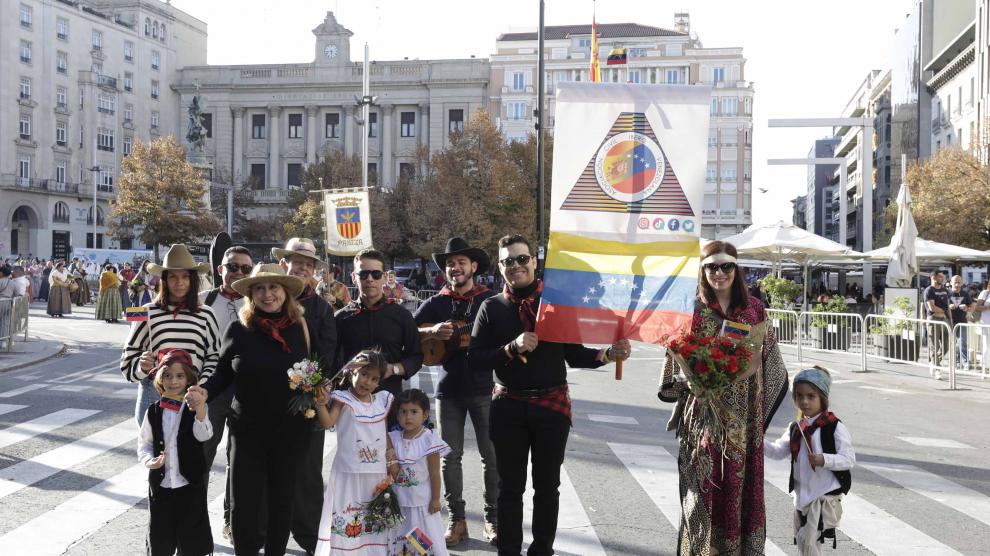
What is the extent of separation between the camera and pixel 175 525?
15.6 feet

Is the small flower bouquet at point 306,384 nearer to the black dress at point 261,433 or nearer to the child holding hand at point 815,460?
the black dress at point 261,433

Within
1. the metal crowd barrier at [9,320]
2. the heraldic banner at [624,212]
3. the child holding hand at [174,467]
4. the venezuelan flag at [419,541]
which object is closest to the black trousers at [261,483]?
the child holding hand at [174,467]

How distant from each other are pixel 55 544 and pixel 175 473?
1.56 meters

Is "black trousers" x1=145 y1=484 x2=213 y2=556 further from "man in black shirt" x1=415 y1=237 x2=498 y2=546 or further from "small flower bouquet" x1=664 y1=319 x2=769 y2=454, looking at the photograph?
"small flower bouquet" x1=664 y1=319 x2=769 y2=454

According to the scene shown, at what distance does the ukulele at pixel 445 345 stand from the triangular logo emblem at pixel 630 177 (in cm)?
140

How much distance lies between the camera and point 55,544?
5.65 metres

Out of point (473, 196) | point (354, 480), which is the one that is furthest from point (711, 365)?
point (473, 196)

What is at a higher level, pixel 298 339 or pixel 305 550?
pixel 298 339

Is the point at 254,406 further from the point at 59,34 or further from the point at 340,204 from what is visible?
the point at 59,34

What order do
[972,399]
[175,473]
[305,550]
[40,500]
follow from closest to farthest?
[175,473], [305,550], [40,500], [972,399]

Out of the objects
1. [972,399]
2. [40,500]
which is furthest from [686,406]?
[972,399]

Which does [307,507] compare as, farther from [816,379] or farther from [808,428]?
[816,379]

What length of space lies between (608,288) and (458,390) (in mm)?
1556

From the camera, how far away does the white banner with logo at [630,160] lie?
475 centimetres
